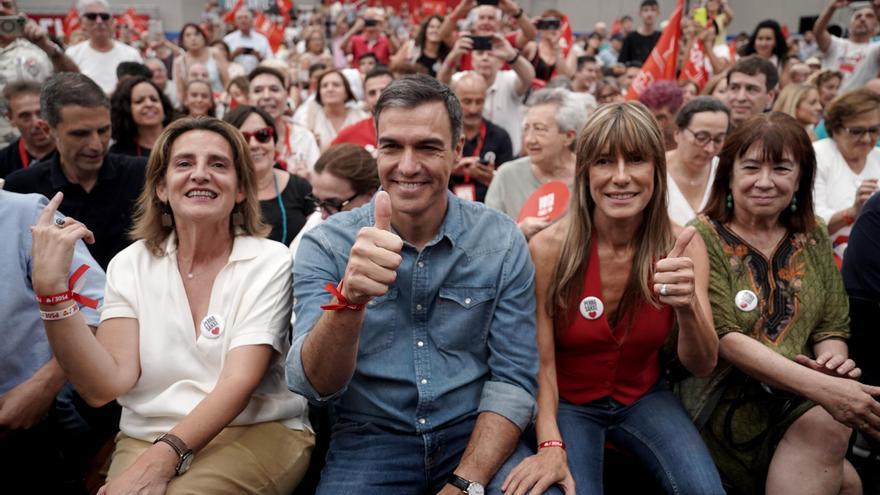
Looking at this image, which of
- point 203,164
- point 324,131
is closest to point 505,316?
point 203,164

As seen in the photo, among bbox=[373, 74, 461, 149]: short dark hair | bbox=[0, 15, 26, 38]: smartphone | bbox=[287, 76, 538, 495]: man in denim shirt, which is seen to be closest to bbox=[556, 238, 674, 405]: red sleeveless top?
bbox=[287, 76, 538, 495]: man in denim shirt

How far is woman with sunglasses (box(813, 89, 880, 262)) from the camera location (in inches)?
157

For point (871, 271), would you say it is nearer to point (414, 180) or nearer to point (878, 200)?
point (878, 200)

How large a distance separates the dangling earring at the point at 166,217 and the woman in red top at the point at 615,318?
4.40 feet

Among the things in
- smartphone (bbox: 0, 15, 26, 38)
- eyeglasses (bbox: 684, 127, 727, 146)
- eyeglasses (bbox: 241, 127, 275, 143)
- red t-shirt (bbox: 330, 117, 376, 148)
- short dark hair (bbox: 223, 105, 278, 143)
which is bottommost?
red t-shirt (bbox: 330, 117, 376, 148)

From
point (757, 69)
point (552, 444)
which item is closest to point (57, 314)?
point (552, 444)

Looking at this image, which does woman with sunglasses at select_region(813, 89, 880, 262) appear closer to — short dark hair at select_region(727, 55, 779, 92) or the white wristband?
short dark hair at select_region(727, 55, 779, 92)

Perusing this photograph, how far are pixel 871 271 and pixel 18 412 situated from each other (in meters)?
3.34

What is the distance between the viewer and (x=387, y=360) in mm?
2250

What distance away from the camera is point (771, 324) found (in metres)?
2.63

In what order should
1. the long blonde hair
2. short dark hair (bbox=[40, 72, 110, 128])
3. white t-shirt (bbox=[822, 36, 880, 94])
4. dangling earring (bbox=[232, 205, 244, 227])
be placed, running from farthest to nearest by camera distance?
white t-shirt (bbox=[822, 36, 880, 94]), short dark hair (bbox=[40, 72, 110, 128]), dangling earring (bbox=[232, 205, 244, 227]), the long blonde hair

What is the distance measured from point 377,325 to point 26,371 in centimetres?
138

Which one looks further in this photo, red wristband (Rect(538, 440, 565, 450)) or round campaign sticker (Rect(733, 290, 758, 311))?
round campaign sticker (Rect(733, 290, 758, 311))

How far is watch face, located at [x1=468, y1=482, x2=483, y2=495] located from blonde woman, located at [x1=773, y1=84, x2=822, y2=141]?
4.92 meters
